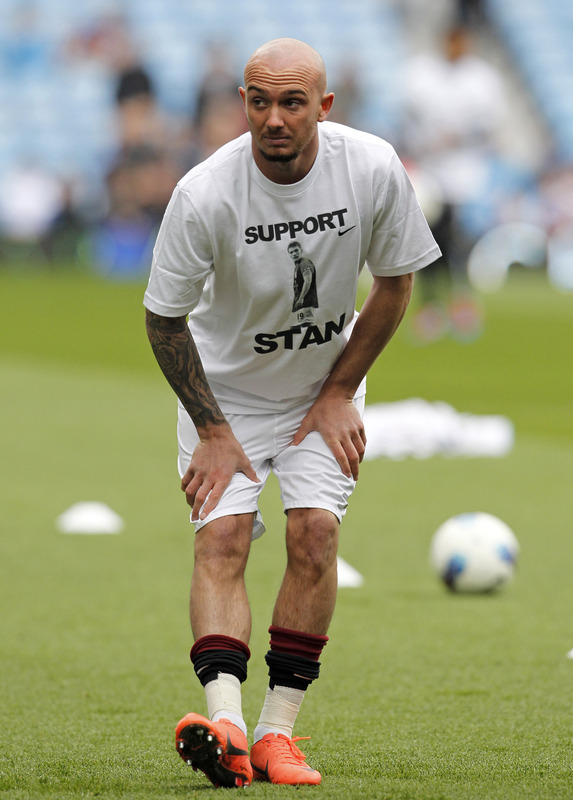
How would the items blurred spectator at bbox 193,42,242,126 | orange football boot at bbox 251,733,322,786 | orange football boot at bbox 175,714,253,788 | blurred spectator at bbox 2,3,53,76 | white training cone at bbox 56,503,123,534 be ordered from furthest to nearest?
blurred spectator at bbox 2,3,53,76 → blurred spectator at bbox 193,42,242,126 → white training cone at bbox 56,503,123,534 → orange football boot at bbox 251,733,322,786 → orange football boot at bbox 175,714,253,788

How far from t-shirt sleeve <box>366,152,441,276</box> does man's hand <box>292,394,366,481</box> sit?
41 centimetres

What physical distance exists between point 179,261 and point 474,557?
9.35 feet

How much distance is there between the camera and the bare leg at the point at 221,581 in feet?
12.8

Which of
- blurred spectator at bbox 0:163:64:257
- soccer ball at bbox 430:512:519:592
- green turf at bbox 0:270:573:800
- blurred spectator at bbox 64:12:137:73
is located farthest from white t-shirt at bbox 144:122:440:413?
blurred spectator at bbox 64:12:137:73

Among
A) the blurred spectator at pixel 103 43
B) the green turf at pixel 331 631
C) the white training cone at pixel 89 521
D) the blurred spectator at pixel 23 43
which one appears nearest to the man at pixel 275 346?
the green turf at pixel 331 631

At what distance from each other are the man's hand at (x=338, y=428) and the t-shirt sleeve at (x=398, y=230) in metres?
0.41

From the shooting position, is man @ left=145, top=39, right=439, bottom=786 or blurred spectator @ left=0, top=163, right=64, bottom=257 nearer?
man @ left=145, top=39, right=439, bottom=786

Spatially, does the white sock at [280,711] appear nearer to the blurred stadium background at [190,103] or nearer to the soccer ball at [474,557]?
the soccer ball at [474,557]

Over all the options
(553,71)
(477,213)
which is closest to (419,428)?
(477,213)

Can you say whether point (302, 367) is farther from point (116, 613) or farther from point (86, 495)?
point (86, 495)

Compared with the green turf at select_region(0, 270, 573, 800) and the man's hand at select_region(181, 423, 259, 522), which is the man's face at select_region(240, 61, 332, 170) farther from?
the green turf at select_region(0, 270, 573, 800)

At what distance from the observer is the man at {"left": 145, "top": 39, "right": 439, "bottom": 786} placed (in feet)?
12.5

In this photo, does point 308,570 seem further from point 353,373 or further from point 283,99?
point 283,99

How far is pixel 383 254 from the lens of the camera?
4.05 meters
